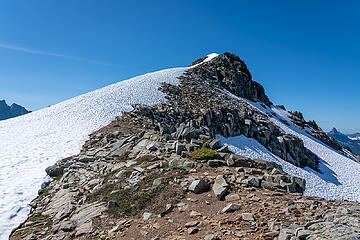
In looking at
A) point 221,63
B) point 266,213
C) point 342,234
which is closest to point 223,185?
point 266,213

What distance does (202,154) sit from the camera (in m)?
11.0

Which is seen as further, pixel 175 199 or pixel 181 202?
pixel 175 199

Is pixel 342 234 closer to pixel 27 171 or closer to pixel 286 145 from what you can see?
pixel 27 171

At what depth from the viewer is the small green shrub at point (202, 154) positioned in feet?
35.4

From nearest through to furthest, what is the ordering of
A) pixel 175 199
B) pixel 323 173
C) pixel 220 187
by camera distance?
pixel 175 199, pixel 220 187, pixel 323 173

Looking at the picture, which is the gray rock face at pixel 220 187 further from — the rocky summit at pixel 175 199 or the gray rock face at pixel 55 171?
the gray rock face at pixel 55 171

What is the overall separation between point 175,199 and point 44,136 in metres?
19.4

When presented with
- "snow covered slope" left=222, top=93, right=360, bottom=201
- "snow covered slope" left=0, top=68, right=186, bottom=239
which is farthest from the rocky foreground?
"snow covered slope" left=222, top=93, right=360, bottom=201

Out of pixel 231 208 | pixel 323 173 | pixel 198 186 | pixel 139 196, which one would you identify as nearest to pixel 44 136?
pixel 139 196

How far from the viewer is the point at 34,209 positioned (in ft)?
32.5

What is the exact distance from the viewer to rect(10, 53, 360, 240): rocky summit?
541 cm

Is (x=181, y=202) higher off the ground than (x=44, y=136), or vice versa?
(x=44, y=136)

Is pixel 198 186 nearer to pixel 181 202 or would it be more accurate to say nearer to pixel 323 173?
pixel 181 202

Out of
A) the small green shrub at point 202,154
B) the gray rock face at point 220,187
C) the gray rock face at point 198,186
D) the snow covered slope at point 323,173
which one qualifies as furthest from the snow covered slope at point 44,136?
the snow covered slope at point 323,173
